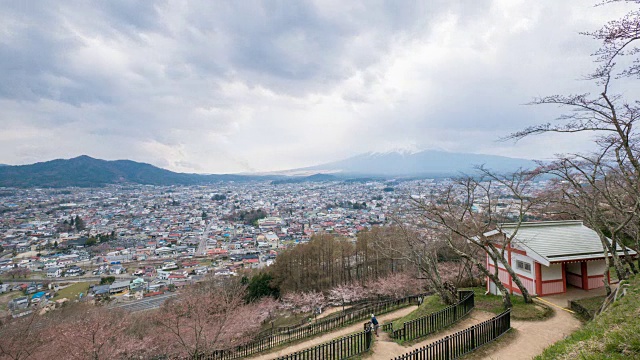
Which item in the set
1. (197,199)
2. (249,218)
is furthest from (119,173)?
(249,218)

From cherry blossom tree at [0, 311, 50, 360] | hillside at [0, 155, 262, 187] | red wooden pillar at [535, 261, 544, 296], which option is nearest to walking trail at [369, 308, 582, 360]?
red wooden pillar at [535, 261, 544, 296]

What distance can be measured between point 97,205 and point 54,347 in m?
120

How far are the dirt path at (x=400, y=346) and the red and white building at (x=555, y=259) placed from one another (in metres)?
2.91

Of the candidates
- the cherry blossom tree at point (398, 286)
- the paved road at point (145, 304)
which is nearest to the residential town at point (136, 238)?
the paved road at point (145, 304)

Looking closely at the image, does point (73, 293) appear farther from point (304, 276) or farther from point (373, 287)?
point (373, 287)

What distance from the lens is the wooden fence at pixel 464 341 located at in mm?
6301

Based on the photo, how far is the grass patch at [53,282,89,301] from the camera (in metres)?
34.5

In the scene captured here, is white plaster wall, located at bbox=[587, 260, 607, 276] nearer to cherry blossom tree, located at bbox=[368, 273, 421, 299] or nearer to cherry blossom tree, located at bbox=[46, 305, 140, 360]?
cherry blossom tree, located at bbox=[368, 273, 421, 299]

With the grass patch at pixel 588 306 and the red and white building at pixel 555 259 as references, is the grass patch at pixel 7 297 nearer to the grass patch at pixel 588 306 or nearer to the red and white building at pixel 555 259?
the red and white building at pixel 555 259

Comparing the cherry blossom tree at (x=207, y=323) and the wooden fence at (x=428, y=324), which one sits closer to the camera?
the wooden fence at (x=428, y=324)

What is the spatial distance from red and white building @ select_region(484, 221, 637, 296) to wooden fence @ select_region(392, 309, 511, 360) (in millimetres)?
3844

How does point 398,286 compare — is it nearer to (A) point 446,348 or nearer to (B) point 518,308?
(B) point 518,308

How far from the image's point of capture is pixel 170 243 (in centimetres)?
6316

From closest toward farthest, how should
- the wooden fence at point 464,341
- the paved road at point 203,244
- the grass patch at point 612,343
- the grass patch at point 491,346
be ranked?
the grass patch at point 612,343 < the wooden fence at point 464,341 < the grass patch at point 491,346 < the paved road at point 203,244
